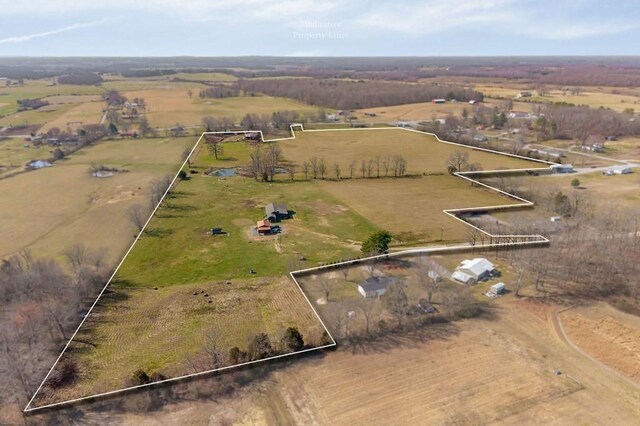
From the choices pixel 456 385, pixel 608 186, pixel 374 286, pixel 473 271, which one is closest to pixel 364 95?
pixel 608 186

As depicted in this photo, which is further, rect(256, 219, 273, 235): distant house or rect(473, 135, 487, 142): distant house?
rect(473, 135, 487, 142): distant house

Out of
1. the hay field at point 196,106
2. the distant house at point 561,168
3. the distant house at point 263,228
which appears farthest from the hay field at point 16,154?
the distant house at point 561,168

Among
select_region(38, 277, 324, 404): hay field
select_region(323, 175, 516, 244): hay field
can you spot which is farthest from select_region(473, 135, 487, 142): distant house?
select_region(38, 277, 324, 404): hay field

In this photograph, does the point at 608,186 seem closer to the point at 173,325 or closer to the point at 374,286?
the point at 374,286

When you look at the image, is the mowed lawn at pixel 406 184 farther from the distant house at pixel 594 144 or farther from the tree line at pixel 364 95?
the tree line at pixel 364 95

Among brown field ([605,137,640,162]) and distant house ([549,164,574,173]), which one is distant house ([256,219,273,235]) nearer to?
distant house ([549,164,574,173])

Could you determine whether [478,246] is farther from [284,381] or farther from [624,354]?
[284,381]

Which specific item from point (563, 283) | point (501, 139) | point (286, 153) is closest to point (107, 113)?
point (286, 153)

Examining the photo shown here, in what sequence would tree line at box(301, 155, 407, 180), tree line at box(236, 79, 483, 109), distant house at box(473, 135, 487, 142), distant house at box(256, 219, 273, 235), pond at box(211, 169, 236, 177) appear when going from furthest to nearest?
1. tree line at box(236, 79, 483, 109)
2. distant house at box(473, 135, 487, 142)
3. pond at box(211, 169, 236, 177)
4. tree line at box(301, 155, 407, 180)
5. distant house at box(256, 219, 273, 235)
